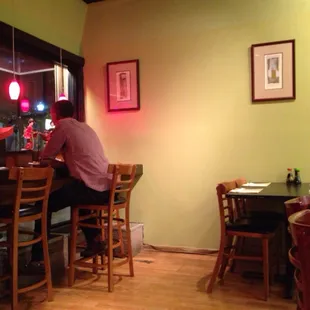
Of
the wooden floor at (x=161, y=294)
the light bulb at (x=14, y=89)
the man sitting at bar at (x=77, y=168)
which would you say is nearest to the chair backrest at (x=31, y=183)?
the man sitting at bar at (x=77, y=168)

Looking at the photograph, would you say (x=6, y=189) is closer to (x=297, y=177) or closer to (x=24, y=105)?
(x=24, y=105)

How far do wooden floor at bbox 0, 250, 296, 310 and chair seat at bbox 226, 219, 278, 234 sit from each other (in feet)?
1.55

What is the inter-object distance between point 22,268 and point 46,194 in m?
0.69

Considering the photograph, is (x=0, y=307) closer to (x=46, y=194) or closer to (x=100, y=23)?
(x=46, y=194)

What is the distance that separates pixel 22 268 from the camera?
9.10 ft

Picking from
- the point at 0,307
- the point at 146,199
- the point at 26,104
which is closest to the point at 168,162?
the point at 146,199

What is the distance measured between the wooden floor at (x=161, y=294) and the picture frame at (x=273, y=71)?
5.64 feet

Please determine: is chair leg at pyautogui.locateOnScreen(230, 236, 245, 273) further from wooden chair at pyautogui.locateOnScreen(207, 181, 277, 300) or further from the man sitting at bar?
the man sitting at bar

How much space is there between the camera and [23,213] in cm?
244

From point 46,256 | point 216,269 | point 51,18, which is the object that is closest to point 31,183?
point 46,256

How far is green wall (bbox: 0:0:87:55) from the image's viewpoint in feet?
10.9

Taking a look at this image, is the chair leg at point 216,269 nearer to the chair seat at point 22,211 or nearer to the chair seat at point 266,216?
the chair seat at point 266,216

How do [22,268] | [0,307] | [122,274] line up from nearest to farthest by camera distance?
1. [0,307]
2. [22,268]
3. [122,274]

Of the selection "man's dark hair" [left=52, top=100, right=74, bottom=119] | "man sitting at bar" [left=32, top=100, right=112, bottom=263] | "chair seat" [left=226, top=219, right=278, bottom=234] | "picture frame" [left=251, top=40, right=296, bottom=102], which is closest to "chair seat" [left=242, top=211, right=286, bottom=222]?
"chair seat" [left=226, top=219, right=278, bottom=234]
